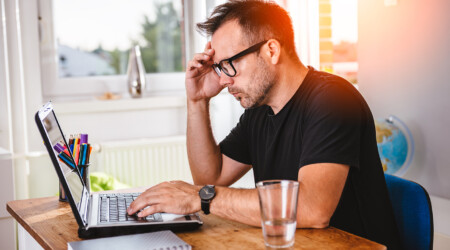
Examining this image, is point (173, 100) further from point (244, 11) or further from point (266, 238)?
point (266, 238)

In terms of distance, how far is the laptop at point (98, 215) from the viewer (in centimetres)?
122

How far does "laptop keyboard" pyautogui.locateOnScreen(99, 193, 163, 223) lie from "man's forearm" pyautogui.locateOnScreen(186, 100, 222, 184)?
35 cm

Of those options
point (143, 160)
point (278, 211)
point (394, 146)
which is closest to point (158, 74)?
point (143, 160)

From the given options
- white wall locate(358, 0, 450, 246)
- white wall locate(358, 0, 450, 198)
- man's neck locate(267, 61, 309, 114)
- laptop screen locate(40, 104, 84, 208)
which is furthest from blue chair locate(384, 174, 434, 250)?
white wall locate(358, 0, 450, 198)

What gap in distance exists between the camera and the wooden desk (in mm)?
1167

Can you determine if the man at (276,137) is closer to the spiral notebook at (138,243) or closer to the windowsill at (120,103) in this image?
the spiral notebook at (138,243)

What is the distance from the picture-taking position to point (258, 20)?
1605 mm

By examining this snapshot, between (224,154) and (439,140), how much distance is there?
1.53 m

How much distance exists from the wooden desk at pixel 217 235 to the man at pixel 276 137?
4 cm

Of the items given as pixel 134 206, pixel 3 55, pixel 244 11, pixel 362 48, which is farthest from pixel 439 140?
pixel 3 55

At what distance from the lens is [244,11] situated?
5.32 ft

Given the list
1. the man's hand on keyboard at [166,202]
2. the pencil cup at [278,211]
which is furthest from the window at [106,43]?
the pencil cup at [278,211]

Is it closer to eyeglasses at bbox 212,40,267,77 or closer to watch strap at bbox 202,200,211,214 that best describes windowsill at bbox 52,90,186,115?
eyeglasses at bbox 212,40,267,77

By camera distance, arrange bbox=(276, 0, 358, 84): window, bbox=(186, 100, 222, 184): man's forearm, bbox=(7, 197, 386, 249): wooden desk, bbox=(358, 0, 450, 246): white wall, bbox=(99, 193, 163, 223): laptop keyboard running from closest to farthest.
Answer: bbox=(7, 197, 386, 249): wooden desk < bbox=(99, 193, 163, 223): laptop keyboard < bbox=(186, 100, 222, 184): man's forearm < bbox=(358, 0, 450, 246): white wall < bbox=(276, 0, 358, 84): window
